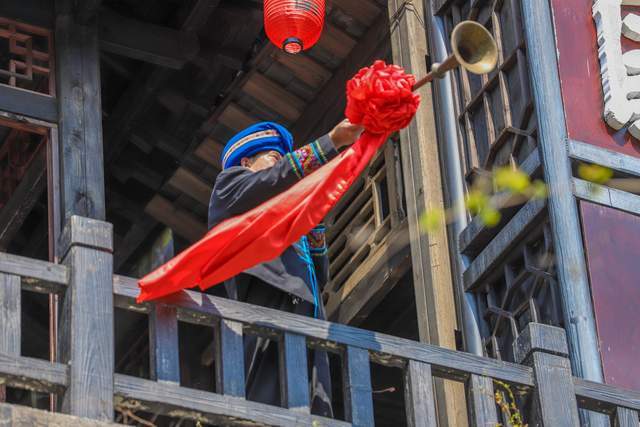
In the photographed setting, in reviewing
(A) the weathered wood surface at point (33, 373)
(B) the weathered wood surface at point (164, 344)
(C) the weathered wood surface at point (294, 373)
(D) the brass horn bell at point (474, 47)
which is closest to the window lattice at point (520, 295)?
(D) the brass horn bell at point (474, 47)

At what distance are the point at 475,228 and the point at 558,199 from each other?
87 centimetres

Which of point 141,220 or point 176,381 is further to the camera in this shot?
point 141,220

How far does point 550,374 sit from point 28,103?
4.07 m

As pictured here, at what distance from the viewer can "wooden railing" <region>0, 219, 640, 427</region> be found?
6.66m

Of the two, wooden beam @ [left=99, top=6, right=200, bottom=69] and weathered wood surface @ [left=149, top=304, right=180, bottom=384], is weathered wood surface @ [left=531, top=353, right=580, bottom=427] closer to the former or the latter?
weathered wood surface @ [left=149, top=304, right=180, bottom=384]

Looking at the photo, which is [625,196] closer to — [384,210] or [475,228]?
[475,228]

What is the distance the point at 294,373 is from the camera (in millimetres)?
7250

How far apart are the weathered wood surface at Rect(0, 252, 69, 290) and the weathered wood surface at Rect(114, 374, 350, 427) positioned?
47 centimetres

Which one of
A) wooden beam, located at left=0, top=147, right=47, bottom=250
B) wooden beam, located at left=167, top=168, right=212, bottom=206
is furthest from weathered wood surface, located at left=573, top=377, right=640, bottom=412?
wooden beam, located at left=167, top=168, right=212, bottom=206

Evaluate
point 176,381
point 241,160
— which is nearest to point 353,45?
point 241,160

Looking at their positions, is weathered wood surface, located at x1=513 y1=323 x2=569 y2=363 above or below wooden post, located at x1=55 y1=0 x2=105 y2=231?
below

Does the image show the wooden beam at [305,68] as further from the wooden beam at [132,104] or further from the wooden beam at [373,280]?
the wooden beam at [373,280]

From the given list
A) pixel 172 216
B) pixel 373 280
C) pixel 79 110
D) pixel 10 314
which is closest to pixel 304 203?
pixel 10 314

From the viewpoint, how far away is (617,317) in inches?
350
